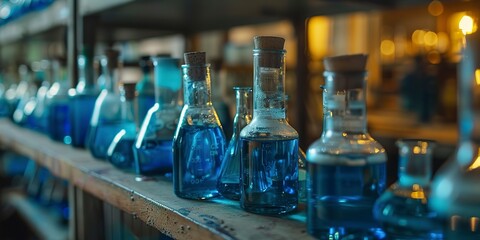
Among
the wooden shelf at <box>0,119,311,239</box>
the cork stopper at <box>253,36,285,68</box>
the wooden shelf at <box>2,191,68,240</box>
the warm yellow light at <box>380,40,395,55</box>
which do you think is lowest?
the wooden shelf at <box>2,191,68,240</box>

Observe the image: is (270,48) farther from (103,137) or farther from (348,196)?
(103,137)

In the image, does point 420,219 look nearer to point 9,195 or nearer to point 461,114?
point 461,114

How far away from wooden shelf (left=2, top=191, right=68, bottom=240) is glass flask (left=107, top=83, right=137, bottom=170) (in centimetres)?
67

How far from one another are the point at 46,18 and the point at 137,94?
2.51 feet

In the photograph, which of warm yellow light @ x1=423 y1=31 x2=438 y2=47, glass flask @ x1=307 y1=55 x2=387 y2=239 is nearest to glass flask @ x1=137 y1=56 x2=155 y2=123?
glass flask @ x1=307 y1=55 x2=387 y2=239

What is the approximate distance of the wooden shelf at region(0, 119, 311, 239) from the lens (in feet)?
1.77

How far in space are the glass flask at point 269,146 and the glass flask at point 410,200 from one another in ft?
0.49

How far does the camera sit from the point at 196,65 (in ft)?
2.22

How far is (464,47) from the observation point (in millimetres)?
486

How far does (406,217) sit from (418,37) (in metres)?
4.66

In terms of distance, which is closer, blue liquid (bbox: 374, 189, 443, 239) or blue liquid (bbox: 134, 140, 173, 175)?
blue liquid (bbox: 374, 189, 443, 239)

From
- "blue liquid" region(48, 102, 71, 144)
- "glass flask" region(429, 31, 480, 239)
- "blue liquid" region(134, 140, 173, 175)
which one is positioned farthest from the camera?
"blue liquid" region(48, 102, 71, 144)

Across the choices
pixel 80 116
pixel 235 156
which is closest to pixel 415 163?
pixel 235 156

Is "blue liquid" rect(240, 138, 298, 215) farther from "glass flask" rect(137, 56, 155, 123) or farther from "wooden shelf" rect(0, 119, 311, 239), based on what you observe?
"glass flask" rect(137, 56, 155, 123)
